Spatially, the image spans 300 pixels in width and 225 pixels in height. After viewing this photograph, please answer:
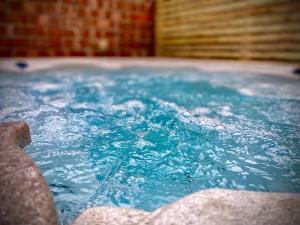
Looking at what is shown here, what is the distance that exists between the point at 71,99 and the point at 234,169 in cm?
253

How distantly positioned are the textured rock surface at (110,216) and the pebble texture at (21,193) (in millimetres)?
181

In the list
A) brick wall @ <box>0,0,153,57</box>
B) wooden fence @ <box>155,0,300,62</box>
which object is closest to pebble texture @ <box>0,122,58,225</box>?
wooden fence @ <box>155,0,300,62</box>

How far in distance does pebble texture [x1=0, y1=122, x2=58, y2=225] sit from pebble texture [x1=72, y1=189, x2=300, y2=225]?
202 mm

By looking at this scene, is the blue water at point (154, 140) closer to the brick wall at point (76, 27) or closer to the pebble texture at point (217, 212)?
the pebble texture at point (217, 212)

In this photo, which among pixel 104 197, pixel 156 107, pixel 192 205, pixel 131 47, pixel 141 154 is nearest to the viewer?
pixel 192 205

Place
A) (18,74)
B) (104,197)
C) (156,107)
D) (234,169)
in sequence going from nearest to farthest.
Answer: (104,197) < (234,169) < (156,107) < (18,74)

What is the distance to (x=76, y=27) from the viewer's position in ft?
28.6

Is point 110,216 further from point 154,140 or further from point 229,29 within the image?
point 229,29

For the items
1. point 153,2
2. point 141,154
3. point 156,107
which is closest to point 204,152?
point 141,154

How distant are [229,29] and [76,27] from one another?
4782 millimetres

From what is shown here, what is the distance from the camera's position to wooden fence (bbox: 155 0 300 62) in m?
6.18

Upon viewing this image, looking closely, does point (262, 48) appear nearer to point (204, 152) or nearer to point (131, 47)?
point (131, 47)

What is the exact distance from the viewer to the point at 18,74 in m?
5.34

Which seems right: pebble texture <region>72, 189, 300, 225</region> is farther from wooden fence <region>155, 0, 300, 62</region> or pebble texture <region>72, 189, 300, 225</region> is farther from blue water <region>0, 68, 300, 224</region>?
wooden fence <region>155, 0, 300, 62</region>
